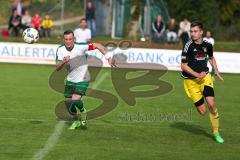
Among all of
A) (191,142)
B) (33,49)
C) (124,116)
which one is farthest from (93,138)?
(33,49)

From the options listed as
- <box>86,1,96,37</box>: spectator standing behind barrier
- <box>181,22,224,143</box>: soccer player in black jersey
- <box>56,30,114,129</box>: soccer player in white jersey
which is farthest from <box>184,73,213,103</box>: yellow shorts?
<box>86,1,96,37</box>: spectator standing behind barrier

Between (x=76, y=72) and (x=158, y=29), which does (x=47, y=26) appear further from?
(x=76, y=72)

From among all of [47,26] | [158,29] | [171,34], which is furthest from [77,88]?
[47,26]

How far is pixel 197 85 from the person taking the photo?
11031mm

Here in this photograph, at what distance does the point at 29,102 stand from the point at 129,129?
4360 mm

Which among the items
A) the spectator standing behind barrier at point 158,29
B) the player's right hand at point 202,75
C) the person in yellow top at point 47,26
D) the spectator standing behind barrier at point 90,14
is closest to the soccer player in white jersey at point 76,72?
the player's right hand at point 202,75

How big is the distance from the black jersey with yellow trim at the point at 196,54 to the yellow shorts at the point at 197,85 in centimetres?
16

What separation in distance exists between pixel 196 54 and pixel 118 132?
2235 millimetres

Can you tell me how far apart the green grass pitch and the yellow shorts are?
33.3 inches

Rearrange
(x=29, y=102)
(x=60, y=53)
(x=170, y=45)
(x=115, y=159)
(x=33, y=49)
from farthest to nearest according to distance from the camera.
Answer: (x=170, y=45) → (x=33, y=49) → (x=29, y=102) → (x=60, y=53) → (x=115, y=159)

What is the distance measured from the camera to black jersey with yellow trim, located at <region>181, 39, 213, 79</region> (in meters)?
10.8

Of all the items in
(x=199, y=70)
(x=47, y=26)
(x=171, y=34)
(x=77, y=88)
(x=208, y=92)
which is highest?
(x=199, y=70)

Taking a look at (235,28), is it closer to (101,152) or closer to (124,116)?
(124,116)

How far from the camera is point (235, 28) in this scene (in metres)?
39.0
